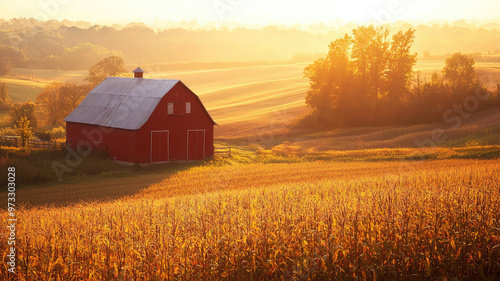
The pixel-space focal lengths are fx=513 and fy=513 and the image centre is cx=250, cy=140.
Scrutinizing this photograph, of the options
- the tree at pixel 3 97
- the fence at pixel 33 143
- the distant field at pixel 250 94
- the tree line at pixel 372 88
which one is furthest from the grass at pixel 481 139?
the tree at pixel 3 97

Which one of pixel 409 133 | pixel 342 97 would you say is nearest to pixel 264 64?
pixel 342 97

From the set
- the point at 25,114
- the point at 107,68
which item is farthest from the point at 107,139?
the point at 107,68

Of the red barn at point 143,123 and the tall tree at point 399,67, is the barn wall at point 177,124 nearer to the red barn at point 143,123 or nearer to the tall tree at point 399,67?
the red barn at point 143,123

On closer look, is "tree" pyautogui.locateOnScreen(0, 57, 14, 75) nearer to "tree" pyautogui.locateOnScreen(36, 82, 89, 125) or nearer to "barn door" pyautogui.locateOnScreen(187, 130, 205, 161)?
"tree" pyautogui.locateOnScreen(36, 82, 89, 125)

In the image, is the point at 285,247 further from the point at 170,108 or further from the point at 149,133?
the point at 170,108

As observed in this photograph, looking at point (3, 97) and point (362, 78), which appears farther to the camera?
point (3, 97)

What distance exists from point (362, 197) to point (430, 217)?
2.95m

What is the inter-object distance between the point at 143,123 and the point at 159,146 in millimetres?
2051

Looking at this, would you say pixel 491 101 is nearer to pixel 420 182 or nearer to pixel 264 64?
pixel 420 182

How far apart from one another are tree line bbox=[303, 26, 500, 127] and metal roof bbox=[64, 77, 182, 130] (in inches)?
1014

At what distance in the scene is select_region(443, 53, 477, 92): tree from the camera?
207 feet

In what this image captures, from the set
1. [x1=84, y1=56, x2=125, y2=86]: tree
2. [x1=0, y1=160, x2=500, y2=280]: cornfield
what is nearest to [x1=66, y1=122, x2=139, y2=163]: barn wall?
[x1=0, y1=160, x2=500, y2=280]: cornfield

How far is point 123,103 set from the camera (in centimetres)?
3753

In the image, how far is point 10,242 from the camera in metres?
8.34
